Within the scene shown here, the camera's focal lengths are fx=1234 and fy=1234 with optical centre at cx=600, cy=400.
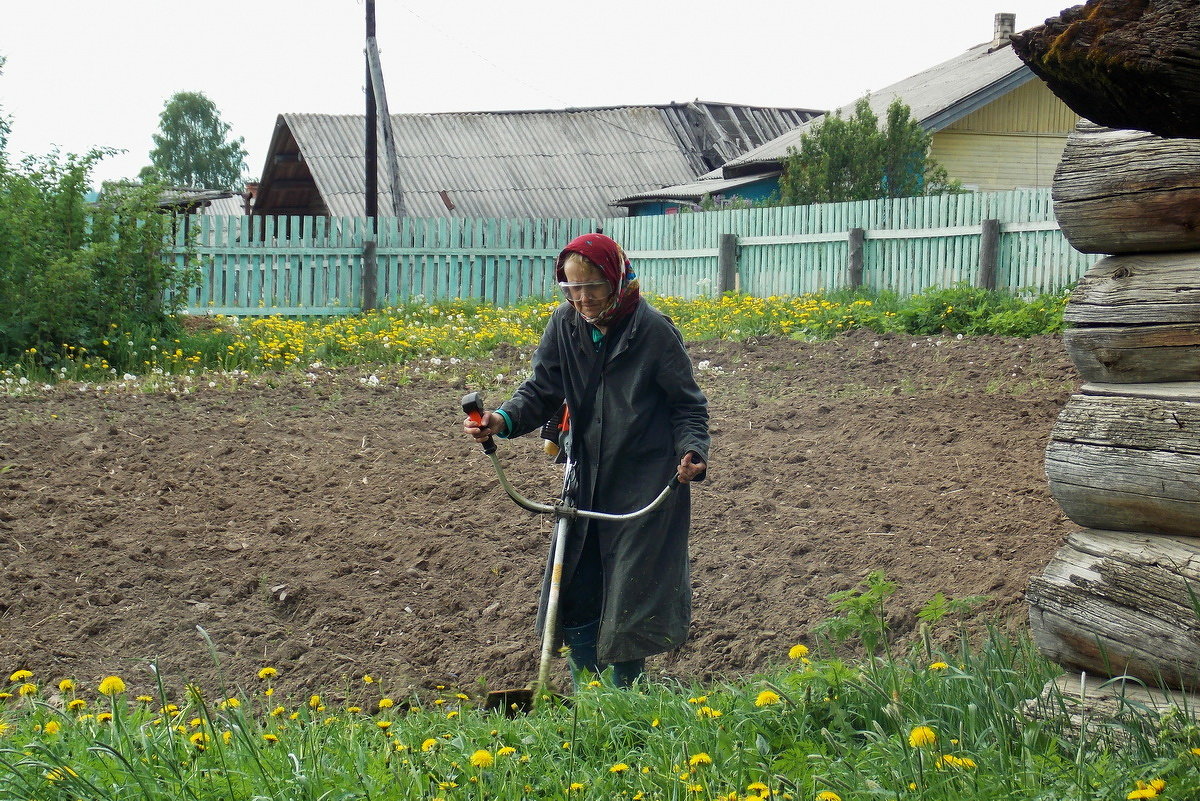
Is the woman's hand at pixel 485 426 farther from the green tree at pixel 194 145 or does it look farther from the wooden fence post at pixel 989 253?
the green tree at pixel 194 145

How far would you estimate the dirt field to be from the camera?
4789 millimetres

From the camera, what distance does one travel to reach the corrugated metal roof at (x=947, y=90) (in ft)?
70.0

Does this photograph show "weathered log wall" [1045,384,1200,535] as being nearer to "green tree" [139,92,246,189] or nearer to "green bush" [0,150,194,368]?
"green bush" [0,150,194,368]

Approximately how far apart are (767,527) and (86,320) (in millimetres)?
7898

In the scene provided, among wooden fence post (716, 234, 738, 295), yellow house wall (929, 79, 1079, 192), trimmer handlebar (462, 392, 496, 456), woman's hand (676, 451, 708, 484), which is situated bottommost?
woman's hand (676, 451, 708, 484)

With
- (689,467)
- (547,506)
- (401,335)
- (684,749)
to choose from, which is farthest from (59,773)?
(401,335)

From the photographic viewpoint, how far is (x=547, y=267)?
60.5ft

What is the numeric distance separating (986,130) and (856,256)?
935cm

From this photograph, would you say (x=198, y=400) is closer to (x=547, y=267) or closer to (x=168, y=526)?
(x=168, y=526)

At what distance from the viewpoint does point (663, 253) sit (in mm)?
18094

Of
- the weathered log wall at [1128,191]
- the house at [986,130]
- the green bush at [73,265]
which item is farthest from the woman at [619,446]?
the house at [986,130]

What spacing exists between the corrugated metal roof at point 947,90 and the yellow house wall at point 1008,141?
655 millimetres

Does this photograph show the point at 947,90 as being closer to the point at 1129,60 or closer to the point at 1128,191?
the point at 1128,191

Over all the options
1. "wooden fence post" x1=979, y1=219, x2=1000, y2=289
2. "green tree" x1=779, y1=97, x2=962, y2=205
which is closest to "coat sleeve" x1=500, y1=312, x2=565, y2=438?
"wooden fence post" x1=979, y1=219, x2=1000, y2=289
